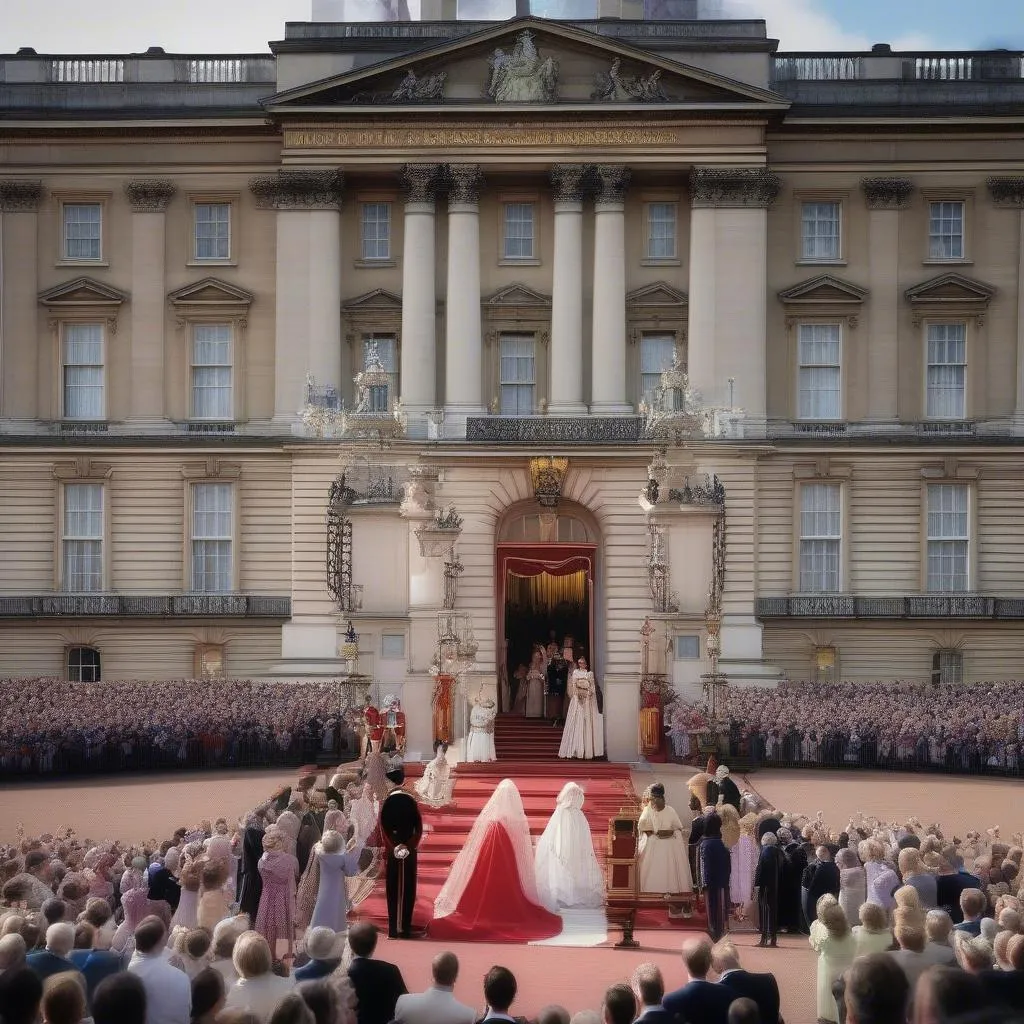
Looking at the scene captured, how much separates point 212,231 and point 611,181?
11.0 m

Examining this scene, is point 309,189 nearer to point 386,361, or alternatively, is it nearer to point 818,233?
point 386,361

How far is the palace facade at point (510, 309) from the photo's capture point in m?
44.8

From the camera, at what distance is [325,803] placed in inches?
937

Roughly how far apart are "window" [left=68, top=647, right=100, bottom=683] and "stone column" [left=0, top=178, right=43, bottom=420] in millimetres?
6488

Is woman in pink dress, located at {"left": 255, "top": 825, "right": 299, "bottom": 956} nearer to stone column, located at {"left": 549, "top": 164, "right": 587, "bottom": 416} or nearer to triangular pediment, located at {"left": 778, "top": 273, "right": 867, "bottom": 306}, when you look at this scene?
stone column, located at {"left": 549, "top": 164, "right": 587, "bottom": 416}

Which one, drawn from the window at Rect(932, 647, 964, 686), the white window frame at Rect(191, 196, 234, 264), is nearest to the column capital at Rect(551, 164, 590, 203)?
the white window frame at Rect(191, 196, 234, 264)

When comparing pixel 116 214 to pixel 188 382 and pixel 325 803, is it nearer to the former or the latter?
pixel 188 382

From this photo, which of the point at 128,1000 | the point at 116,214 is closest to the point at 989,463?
the point at 116,214

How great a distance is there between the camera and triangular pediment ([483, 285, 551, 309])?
45.9 metres

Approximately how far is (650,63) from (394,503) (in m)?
15.1

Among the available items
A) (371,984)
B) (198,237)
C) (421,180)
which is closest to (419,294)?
(421,180)

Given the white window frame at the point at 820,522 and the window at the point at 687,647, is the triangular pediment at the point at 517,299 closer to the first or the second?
the white window frame at the point at 820,522

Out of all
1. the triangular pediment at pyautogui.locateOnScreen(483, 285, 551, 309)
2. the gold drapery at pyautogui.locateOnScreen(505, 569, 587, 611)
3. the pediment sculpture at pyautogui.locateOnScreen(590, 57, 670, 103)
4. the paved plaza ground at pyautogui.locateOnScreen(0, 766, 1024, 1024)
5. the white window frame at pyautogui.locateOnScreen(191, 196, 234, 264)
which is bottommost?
the paved plaza ground at pyautogui.locateOnScreen(0, 766, 1024, 1024)

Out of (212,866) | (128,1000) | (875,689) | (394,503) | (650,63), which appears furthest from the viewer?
(650,63)
